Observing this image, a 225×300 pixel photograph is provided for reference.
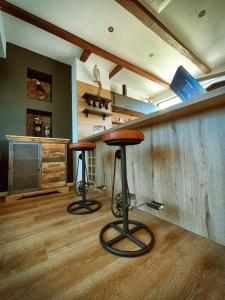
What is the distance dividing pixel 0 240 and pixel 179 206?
4.29 feet

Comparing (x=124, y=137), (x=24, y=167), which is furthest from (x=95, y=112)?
(x=124, y=137)

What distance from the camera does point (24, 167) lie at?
2.06m

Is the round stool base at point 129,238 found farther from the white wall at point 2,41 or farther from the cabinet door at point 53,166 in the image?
the white wall at point 2,41

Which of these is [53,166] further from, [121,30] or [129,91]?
[129,91]

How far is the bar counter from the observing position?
0.89 metres

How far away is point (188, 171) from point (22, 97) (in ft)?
9.66

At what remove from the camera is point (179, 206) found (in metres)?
1.11

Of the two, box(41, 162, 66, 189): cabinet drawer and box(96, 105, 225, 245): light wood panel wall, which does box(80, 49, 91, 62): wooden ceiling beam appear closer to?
box(41, 162, 66, 189): cabinet drawer

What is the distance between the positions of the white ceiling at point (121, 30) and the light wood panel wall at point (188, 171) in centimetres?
219

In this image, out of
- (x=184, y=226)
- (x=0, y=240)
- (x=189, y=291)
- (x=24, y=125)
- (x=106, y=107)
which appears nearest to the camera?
(x=189, y=291)

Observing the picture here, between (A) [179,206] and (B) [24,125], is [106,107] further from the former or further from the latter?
(A) [179,206]

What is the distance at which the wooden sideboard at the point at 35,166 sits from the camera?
1.98 m

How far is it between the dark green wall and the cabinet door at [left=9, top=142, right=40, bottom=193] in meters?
0.50

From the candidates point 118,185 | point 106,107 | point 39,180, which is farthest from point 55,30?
point 118,185
